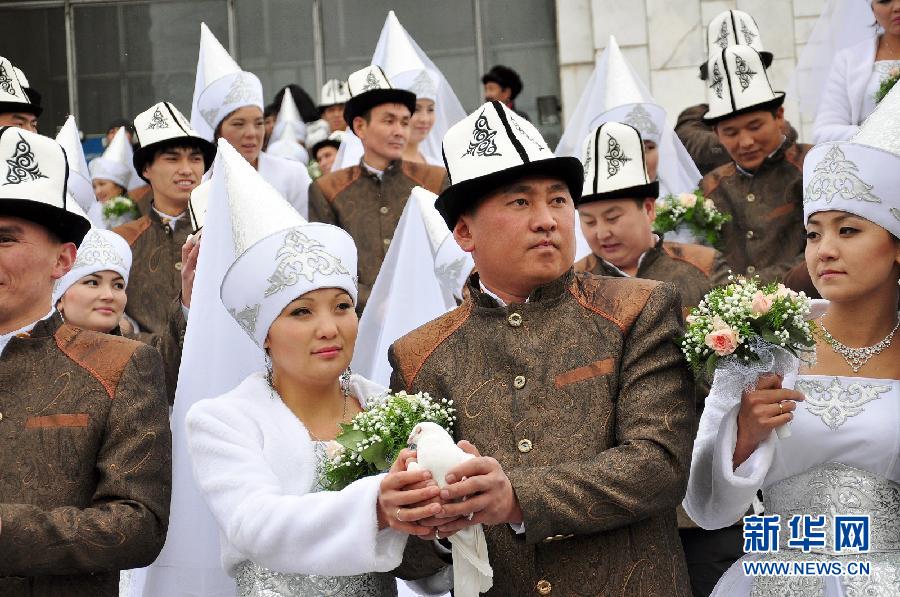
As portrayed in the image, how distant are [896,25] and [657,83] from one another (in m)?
5.91

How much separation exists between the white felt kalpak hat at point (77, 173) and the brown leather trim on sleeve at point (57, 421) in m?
4.14

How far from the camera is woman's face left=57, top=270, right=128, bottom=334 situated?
20.8ft

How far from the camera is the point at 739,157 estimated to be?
25.3ft

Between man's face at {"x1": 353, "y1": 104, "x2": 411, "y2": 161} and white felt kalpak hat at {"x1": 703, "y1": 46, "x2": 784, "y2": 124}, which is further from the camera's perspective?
man's face at {"x1": 353, "y1": 104, "x2": 411, "y2": 161}

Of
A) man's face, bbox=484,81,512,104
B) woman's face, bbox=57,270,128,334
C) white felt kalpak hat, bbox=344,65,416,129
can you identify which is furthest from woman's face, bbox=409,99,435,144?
woman's face, bbox=57,270,128,334

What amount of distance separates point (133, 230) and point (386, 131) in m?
1.58

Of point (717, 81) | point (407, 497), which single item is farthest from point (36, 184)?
point (717, 81)

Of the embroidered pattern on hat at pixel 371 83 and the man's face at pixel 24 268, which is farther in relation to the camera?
the embroidered pattern on hat at pixel 371 83

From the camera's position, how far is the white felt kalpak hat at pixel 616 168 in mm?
6191

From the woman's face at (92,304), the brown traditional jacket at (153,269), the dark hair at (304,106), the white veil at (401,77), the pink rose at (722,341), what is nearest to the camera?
the pink rose at (722,341)

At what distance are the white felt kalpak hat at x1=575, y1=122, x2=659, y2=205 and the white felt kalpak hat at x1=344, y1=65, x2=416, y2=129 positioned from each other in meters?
2.29

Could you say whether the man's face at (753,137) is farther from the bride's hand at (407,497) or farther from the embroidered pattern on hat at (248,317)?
the bride's hand at (407,497)

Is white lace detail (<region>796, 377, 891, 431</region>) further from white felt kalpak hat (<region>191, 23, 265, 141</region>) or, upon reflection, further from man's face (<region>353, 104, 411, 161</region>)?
white felt kalpak hat (<region>191, 23, 265, 141</region>)

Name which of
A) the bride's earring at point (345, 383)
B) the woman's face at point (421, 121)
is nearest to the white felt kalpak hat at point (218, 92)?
the woman's face at point (421, 121)
